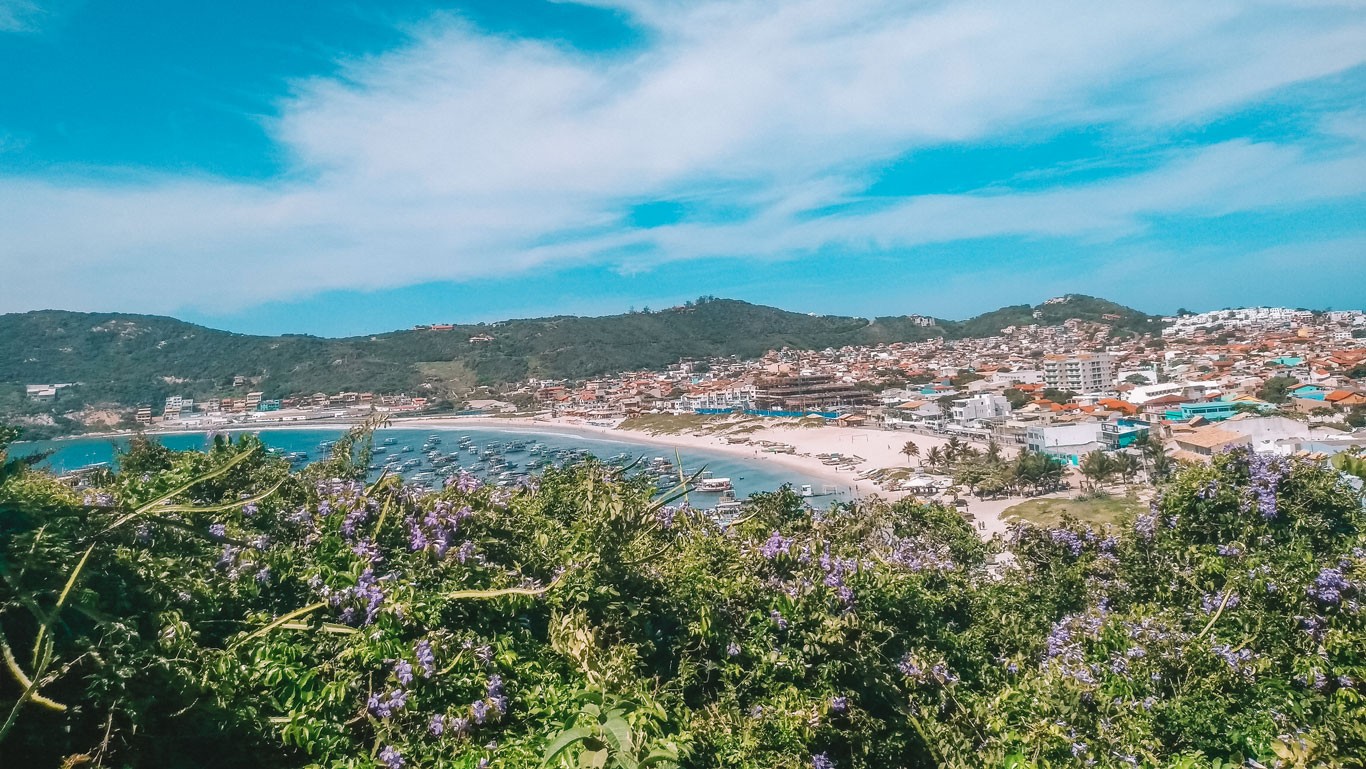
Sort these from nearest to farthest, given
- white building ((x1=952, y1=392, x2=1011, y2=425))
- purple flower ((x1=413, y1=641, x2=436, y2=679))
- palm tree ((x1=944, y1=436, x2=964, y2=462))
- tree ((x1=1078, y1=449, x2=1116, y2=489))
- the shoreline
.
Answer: purple flower ((x1=413, y1=641, x2=436, y2=679)) < tree ((x1=1078, y1=449, x2=1116, y2=489)) < the shoreline < palm tree ((x1=944, y1=436, x2=964, y2=462)) < white building ((x1=952, y1=392, x2=1011, y2=425))

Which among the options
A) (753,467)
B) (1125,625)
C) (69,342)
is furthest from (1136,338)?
(69,342)

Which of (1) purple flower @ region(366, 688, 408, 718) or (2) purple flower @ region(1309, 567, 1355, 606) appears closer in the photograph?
(1) purple flower @ region(366, 688, 408, 718)

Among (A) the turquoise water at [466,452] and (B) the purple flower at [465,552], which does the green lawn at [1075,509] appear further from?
(B) the purple flower at [465,552]

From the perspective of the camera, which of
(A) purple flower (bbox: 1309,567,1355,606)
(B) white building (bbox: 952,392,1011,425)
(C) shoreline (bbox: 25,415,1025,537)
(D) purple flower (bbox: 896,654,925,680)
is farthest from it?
(B) white building (bbox: 952,392,1011,425)

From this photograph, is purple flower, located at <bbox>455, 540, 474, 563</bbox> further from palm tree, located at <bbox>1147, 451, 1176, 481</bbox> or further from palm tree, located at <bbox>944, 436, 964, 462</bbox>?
palm tree, located at <bbox>944, 436, 964, 462</bbox>

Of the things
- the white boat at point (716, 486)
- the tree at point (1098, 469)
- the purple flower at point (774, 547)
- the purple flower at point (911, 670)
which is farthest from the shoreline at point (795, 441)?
the purple flower at point (911, 670)

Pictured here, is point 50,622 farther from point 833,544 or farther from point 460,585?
point 833,544

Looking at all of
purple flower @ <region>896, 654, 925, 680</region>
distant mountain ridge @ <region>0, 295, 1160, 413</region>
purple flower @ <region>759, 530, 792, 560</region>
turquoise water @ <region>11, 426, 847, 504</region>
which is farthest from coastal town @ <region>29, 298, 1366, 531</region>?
purple flower @ <region>896, 654, 925, 680</region>
